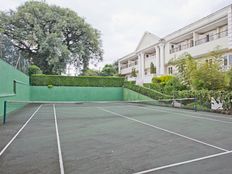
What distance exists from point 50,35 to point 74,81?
25.0 ft

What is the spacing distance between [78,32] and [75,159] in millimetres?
34686

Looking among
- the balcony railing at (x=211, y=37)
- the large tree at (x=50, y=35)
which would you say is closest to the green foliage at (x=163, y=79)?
the balcony railing at (x=211, y=37)

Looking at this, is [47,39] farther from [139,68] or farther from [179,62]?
[179,62]

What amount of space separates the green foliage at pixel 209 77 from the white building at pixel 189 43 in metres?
2.88

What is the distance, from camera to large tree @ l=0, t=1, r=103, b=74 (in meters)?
35.3

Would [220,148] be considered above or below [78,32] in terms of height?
below

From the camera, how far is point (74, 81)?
110 ft

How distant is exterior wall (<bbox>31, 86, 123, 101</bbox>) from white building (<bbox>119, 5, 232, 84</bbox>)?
19.3 ft

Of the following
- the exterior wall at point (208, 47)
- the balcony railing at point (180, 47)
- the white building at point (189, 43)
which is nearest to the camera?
the exterior wall at point (208, 47)

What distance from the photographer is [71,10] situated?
3888 cm

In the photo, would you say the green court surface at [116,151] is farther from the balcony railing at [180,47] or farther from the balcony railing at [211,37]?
the balcony railing at [180,47]

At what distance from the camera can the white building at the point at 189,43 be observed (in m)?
23.9

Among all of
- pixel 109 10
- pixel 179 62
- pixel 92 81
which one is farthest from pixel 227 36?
pixel 92 81

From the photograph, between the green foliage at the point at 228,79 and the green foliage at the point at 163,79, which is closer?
the green foliage at the point at 228,79
